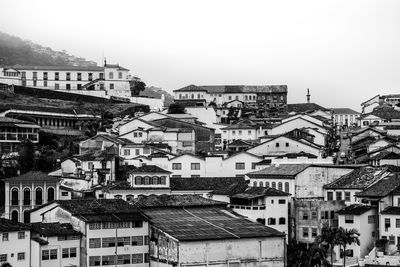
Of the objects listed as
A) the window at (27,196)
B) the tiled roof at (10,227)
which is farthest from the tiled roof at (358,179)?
the tiled roof at (10,227)

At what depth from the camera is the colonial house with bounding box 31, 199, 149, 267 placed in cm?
5216

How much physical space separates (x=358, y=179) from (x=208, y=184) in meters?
11.8

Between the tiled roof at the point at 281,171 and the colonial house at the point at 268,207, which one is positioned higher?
the tiled roof at the point at 281,171

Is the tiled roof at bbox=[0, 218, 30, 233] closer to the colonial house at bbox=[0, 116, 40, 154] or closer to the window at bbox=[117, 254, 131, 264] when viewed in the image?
the window at bbox=[117, 254, 131, 264]

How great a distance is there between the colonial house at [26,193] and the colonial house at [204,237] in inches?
391

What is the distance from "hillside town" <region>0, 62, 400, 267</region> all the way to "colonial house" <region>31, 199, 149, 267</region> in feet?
0.22

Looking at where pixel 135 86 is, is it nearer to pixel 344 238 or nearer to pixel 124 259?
pixel 124 259

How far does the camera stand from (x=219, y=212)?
5925cm

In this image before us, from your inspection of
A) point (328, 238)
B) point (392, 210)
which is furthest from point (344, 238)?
point (392, 210)

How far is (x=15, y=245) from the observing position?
49875mm

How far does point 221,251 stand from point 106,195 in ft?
44.7

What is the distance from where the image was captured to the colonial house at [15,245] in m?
49.5

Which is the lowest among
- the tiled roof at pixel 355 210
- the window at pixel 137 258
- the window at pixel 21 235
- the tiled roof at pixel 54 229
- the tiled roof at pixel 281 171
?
the window at pixel 137 258

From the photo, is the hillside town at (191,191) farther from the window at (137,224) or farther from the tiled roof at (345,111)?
the tiled roof at (345,111)
